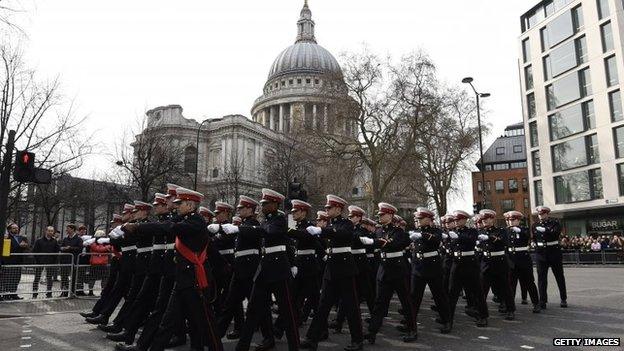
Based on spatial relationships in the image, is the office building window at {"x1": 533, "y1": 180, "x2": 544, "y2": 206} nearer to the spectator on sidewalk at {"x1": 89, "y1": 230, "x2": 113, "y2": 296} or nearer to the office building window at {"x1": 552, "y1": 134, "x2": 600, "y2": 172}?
the office building window at {"x1": 552, "y1": 134, "x2": 600, "y2": 172}

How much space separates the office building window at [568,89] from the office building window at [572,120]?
0.86 m

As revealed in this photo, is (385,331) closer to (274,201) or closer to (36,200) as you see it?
(274,201)

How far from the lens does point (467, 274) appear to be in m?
9.20

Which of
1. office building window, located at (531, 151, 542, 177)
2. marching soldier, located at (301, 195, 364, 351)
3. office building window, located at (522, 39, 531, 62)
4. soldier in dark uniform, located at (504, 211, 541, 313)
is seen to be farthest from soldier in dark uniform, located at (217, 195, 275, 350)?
office building window, located at (522, 39, 531, 62)

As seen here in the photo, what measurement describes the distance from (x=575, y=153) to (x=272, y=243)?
43.8 metres

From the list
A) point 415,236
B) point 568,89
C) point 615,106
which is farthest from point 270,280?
point 568,89

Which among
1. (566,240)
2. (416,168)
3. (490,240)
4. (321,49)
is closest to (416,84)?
(416,168)

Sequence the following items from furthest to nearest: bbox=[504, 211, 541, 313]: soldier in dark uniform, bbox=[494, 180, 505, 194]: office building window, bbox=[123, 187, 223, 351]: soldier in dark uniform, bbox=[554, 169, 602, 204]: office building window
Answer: bbox=[494, 180, 505, 194]: office building window → bbox=[554, 169, 602, 204]: office building window → bbox=[504, 211, 541, 313]: soldier in dark uniform → bbox=[123, 187, 223, 351]: soldier in dark uniform

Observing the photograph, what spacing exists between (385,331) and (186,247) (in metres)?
4.37

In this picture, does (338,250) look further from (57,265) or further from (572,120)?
(572,120)

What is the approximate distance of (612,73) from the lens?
129 ft

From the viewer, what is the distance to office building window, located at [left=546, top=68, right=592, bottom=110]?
42031 mm

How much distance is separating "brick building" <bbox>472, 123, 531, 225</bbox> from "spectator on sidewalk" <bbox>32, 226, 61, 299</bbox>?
252 feet

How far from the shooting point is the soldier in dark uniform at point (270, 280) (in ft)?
21.4
